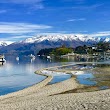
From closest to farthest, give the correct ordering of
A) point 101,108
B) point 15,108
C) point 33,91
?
point 101,108 < point 15,108 < point 33,91

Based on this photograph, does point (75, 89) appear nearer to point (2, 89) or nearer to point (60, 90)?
point (60, 90)

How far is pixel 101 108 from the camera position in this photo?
25.9 meters

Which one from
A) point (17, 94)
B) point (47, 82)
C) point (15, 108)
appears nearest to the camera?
point (15, 108)

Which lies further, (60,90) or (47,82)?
(47,82)

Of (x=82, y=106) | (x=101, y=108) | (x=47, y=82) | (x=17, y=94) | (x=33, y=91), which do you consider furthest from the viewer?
(x=47, y=82)

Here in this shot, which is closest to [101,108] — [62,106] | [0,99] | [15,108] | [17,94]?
[62,106]

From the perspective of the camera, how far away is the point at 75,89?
5234cm

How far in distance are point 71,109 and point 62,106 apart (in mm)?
2356

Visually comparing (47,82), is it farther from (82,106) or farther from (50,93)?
(82,106)

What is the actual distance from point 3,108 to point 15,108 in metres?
1.61

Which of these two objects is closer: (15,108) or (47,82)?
(15,108)

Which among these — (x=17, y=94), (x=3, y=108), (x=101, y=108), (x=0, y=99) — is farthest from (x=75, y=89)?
(x=101, y=108)

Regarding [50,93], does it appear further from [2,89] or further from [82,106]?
[82,106]

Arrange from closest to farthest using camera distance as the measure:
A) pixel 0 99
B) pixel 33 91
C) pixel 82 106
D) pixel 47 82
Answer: pixel 82 106
pixel 0 99
pixel 33 91
pixel 47 82
